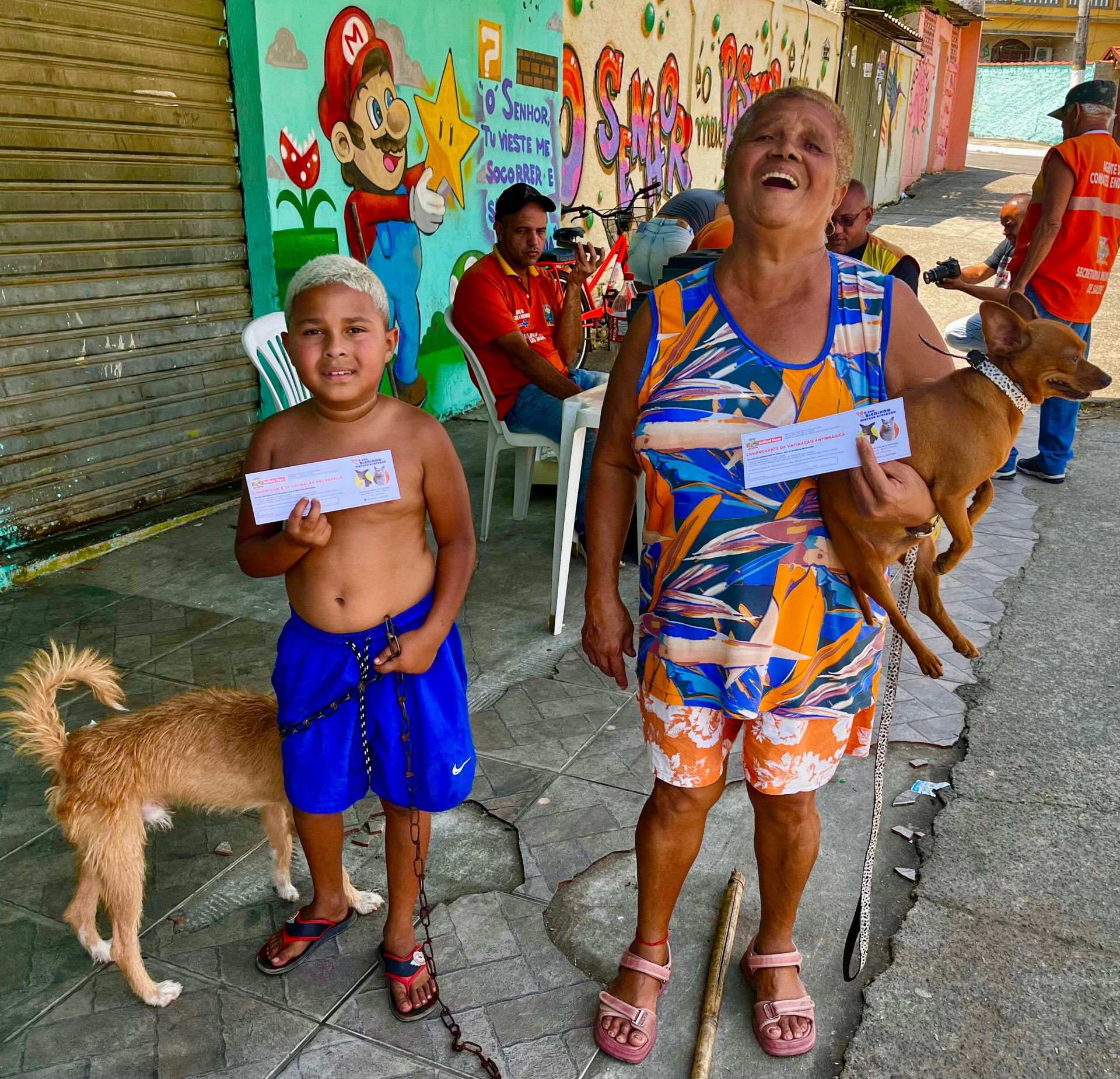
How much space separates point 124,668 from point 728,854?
2464 millimetres

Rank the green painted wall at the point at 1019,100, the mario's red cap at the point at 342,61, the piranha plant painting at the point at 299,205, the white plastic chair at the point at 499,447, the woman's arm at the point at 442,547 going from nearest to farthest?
the woman's arm at the point at 442,547
the white plastic chair at the point at 499,447
the piranha plant painting at the point at 299,205
the mario's red cap at the point at 342,61
the green painted wall at the point at 1019,100

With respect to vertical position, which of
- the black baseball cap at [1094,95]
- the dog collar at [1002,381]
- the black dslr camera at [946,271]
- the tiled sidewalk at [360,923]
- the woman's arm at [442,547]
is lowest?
the tiled sidewalk at [360,923]

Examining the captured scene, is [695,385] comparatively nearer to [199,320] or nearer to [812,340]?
[812,340]

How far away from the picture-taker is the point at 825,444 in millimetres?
1734

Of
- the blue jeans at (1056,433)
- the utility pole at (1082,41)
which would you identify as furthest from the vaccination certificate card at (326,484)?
the utility pole at (1082,41)

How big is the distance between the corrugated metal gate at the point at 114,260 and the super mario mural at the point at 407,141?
328 mm

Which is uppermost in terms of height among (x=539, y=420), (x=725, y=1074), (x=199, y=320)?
(x=199, y=320)

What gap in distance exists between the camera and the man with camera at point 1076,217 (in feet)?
17.5

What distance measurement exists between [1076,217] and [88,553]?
5.72 meters

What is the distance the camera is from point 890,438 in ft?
5.64

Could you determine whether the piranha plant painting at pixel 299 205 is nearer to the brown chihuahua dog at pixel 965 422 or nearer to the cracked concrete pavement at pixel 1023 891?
the cracked concrete pavement at pixel 1023 891

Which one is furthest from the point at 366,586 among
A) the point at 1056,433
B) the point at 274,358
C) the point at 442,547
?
the point at 1056,433

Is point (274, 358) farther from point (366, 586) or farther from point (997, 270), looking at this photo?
point (997, 270)

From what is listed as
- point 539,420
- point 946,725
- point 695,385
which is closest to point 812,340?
point 695,385
